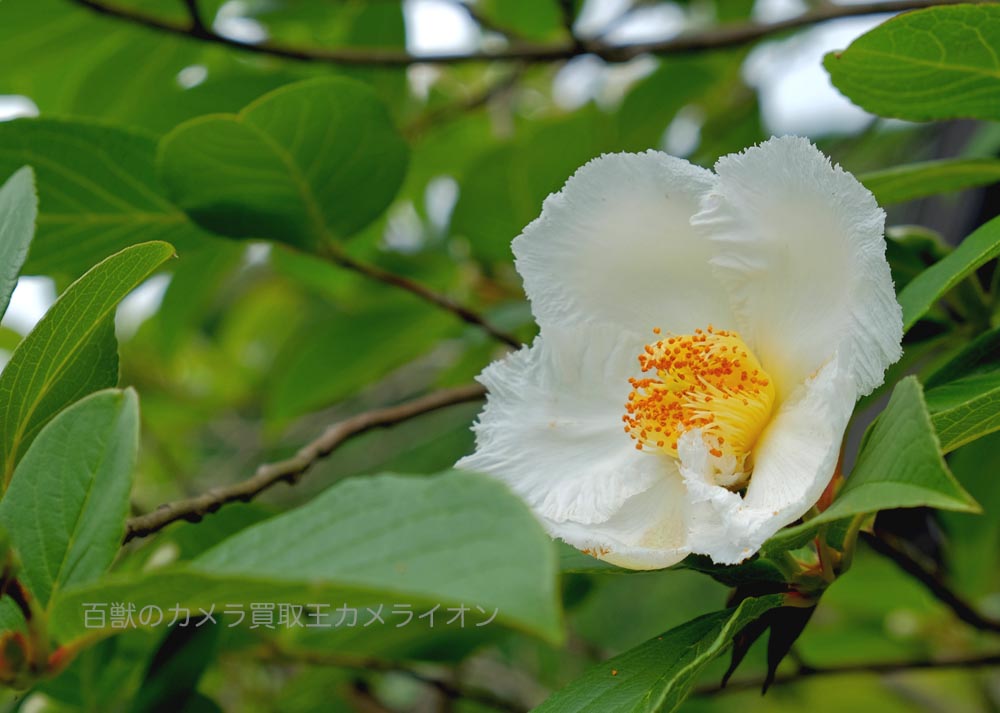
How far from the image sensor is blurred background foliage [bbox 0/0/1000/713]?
109 centimetres

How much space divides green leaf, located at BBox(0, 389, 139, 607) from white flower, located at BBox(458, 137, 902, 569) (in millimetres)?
280

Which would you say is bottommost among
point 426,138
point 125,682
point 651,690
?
point 125,682

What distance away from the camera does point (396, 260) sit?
5.72 ft

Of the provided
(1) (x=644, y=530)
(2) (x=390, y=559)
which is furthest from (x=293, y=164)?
(2) (x=390, y=559)

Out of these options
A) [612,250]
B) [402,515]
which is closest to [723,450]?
[612,250]

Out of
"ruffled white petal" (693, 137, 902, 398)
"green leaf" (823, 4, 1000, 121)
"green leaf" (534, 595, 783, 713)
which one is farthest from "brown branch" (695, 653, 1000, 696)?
"green leaf" (823, 4, 1000, 121)

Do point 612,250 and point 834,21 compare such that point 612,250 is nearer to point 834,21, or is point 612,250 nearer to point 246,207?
point 246,207

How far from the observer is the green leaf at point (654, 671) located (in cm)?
66

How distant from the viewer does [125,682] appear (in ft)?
3.49

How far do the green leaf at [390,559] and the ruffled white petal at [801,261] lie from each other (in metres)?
0.31

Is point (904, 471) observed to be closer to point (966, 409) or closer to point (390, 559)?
point (966, 409)

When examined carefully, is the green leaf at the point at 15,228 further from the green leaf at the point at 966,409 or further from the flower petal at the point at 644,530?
the green leaf at the point at 966,409

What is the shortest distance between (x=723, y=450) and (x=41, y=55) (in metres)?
1.29

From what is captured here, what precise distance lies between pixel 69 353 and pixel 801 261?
0.55m
